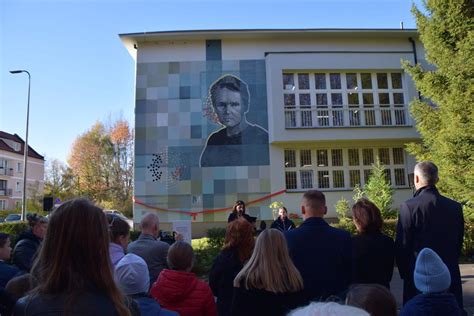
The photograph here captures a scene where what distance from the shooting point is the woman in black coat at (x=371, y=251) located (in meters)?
3.96

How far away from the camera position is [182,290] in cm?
347

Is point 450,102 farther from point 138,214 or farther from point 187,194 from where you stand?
point 138,214

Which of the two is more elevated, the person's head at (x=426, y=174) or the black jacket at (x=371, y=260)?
the person's head at (x=426, y=174)

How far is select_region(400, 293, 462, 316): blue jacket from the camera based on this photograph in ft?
8.47

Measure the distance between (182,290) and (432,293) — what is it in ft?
6.52

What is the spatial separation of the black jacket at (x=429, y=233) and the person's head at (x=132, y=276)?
2.73 metres

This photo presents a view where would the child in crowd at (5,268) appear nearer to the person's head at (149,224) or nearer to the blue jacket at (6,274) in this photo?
the blue jacket at (6,274)

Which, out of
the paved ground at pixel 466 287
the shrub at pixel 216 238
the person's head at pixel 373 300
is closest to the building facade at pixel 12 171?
the shrub at pixel 216 238

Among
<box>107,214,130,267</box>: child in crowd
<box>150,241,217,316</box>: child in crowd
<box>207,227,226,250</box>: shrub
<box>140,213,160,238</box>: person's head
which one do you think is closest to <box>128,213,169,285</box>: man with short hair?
<box>140,213,160,238</box>: person's head

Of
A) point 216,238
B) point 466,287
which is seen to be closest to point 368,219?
point 466,287

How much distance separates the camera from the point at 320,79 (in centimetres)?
2164

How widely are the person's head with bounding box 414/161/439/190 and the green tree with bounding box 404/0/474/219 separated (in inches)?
444

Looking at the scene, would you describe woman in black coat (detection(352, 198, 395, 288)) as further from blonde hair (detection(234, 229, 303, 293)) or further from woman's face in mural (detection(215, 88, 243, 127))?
woman's face in mural (detection(215, 88, 243, 127))

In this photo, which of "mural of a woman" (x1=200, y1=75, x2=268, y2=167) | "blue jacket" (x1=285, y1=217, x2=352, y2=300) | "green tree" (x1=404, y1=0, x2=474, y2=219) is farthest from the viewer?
"mural of a woman" (x1=200, y1=75, x2=268, y2=167)
